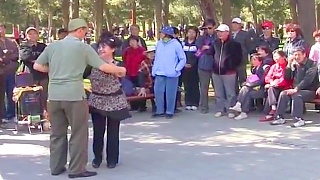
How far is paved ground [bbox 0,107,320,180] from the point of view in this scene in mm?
7664

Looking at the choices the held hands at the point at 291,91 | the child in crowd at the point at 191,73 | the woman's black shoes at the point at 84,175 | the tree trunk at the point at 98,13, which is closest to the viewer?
the woman's black shoes at the point at 84,175

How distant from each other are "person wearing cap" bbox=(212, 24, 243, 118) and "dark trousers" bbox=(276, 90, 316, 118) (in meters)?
1.14

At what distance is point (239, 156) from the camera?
28.2 ft

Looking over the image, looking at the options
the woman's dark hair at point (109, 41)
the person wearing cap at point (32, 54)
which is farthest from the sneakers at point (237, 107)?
the woman's dark hair at point (109, 41)

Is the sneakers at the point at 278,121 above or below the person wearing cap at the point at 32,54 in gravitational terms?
below

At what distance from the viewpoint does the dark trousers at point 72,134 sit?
7395 mm

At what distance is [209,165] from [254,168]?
608 millimetres

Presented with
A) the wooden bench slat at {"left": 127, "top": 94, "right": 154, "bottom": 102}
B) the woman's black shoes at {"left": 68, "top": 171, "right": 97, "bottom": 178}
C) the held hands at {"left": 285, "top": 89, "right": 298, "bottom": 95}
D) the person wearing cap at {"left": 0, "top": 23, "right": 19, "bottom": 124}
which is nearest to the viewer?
the woman's black shoes at {"left": 68, "top": 171, "right": 97, "bottom": 178}

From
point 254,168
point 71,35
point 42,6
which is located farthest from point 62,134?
point 42,6

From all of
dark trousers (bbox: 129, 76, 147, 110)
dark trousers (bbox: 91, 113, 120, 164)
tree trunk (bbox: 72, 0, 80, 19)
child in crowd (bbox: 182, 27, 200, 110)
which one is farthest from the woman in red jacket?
tree trunk (bbox: 72, 0, 80, 19)

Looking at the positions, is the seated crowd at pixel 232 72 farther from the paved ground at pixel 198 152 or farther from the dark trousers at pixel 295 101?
the paved ground at pixel 198 152

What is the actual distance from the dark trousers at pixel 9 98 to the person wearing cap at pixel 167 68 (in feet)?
9.16

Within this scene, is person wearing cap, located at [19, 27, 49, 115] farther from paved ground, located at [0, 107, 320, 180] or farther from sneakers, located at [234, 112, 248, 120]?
sneakers, located at [234, 112, 248, 120]

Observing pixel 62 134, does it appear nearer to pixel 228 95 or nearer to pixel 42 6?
pixel 228 95
